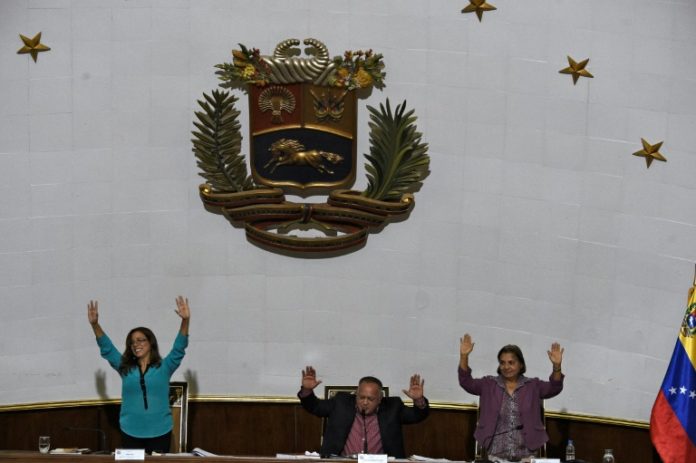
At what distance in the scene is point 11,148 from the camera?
36.4 ft

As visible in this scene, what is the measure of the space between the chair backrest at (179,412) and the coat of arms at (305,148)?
3.91 feet

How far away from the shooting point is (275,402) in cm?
1135

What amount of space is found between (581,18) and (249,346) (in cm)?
326

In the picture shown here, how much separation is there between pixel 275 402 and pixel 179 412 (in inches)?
29.8

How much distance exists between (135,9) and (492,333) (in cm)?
336

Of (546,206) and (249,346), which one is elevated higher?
(546,206)

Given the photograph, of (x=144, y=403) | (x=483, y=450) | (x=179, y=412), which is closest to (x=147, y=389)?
(x=144, y=403)

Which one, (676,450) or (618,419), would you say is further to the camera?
(618,419)

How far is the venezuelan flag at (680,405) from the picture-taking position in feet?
33.3

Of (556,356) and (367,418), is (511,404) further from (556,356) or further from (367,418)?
(367,418)

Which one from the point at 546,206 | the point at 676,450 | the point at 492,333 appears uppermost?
the point at 546,206

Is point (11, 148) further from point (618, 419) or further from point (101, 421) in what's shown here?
point (618, 419)

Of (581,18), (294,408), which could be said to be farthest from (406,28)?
(294,408)

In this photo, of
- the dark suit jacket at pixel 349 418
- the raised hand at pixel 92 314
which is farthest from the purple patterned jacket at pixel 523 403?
the raised hand at pixel 92 314
